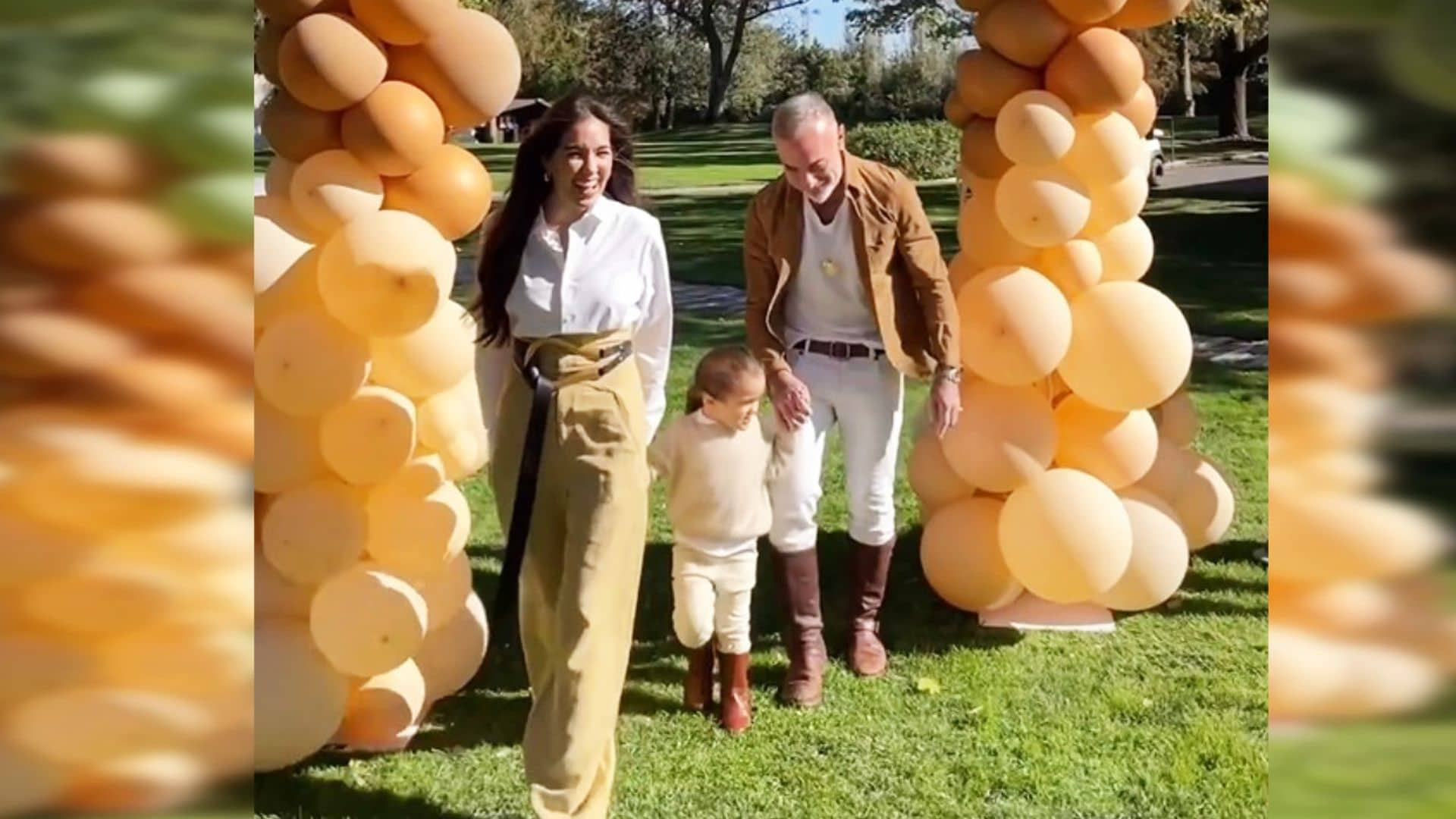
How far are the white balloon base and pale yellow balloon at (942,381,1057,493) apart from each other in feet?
1.74

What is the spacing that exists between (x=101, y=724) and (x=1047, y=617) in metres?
4.40

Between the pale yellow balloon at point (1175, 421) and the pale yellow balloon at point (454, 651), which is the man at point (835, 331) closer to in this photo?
the pale yellow balloon at point (454, 651)

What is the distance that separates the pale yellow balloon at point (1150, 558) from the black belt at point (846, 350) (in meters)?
1.04

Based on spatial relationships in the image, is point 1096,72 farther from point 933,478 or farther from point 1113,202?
point 933,478

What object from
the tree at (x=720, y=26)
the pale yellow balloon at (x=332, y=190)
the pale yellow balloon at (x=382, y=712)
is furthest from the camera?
the tree at (x=720, y=26)

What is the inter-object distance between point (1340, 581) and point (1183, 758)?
10.5ft

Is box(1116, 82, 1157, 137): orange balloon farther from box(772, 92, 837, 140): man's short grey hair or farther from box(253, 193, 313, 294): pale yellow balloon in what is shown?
box(253, 193, 313, 294): pale yellow balloon

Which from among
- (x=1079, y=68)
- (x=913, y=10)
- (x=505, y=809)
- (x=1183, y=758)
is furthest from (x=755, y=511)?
(x=913, y=10)

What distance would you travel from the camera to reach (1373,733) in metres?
0.98

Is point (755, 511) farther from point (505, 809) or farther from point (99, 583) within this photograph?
point (99, 583)

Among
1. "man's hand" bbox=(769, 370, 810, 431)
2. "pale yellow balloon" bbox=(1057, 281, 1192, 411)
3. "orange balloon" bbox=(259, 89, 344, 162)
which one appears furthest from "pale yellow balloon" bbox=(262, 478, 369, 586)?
"pale yellow balloon" bbox=(1057, 281, 1192, 411)

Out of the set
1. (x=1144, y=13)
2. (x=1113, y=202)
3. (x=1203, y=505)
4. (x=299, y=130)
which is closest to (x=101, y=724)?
(x=299, y=130)

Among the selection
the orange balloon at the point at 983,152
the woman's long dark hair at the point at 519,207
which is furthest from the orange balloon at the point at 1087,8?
the woman's long dark hair at the point at 519,207

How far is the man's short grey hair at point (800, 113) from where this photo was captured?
401cm
